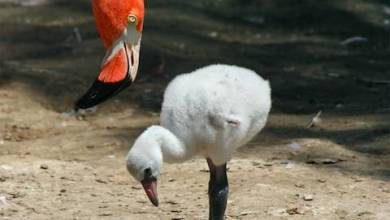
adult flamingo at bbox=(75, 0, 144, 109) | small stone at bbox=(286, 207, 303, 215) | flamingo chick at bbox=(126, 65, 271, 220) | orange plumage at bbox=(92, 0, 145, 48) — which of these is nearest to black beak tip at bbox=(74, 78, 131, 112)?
adult flamingo at bbox=(75, 0, 144, 109)

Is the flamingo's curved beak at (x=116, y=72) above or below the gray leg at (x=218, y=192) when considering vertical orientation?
above

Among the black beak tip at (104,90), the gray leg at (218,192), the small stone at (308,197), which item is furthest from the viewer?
the small stone at (308,197)

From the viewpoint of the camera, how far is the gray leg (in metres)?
3.80

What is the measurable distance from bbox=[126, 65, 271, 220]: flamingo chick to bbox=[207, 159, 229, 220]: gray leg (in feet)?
0.29

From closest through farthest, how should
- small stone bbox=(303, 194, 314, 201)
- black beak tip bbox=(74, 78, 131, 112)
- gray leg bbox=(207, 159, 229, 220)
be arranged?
gray leg bbox=(207, 159, 229, 220) → black beak tip bbox=(74, 78, 131, 112) → small stone bbox=(303, 194, 314, 201)

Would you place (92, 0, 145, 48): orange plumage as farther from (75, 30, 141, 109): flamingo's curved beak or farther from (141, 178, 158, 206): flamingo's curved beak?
(141, 178, 158, 206): flamingo's curved beak

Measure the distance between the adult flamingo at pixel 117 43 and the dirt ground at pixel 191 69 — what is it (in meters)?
0.56

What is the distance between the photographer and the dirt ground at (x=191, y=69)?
4398 millimetres

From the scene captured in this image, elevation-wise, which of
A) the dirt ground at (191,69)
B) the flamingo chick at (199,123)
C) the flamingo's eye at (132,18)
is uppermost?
the flamingo's eye at (132,18)

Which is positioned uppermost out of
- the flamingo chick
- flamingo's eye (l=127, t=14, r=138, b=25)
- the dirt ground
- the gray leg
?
flamingo's eye (l=127, t=14, r=138, b=25)

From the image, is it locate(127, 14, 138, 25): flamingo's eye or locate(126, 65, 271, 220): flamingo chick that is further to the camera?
locate(127, 14, 138, 25): flamingo's eye

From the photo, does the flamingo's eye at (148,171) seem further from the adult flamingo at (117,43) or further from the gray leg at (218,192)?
the adult flamingo at (117,43)

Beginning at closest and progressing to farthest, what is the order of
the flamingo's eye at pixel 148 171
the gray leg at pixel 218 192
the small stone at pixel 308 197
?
the flamingo's eye at pixel 148 171, the gray leg at pixel 218 192, the small stone at pixel 308 197

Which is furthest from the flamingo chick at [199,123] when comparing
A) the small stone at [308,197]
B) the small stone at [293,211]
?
the small stone at [308,197]
